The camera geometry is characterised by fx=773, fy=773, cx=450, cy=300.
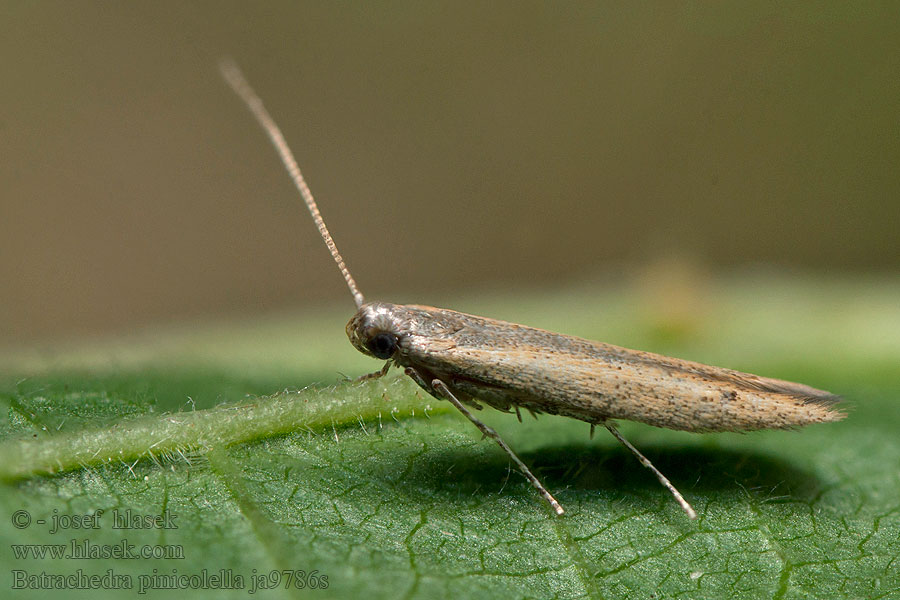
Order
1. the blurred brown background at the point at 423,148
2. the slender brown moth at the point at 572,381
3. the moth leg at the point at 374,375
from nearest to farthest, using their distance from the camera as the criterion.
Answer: the slender brown moth at the point at 572,381 → the moth leg at the point at 374,375 → the blurred brown background at the point at 423,148

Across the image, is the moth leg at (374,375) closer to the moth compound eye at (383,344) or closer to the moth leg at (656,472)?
the moth compound eye at (383,344)

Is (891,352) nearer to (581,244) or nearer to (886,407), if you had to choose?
(886,407)

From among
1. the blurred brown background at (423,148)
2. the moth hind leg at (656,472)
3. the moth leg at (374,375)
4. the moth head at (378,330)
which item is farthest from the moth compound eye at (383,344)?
the blurred brown background at (423,148)

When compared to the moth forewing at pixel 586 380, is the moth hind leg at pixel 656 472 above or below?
below

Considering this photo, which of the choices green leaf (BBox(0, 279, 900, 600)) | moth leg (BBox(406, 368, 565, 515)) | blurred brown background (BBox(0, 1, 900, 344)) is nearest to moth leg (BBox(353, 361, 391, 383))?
green leaf (BBox(0, 279, 900, 600))

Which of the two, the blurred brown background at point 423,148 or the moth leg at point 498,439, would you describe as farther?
the blurred brown background at point 423,148

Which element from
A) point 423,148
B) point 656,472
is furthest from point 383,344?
point 423,148

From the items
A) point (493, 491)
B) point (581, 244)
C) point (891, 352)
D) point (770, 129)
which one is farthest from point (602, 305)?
point (770, 129)

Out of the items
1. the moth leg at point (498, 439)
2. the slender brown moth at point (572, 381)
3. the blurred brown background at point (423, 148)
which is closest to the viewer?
the moth leg at point (498, 439)
